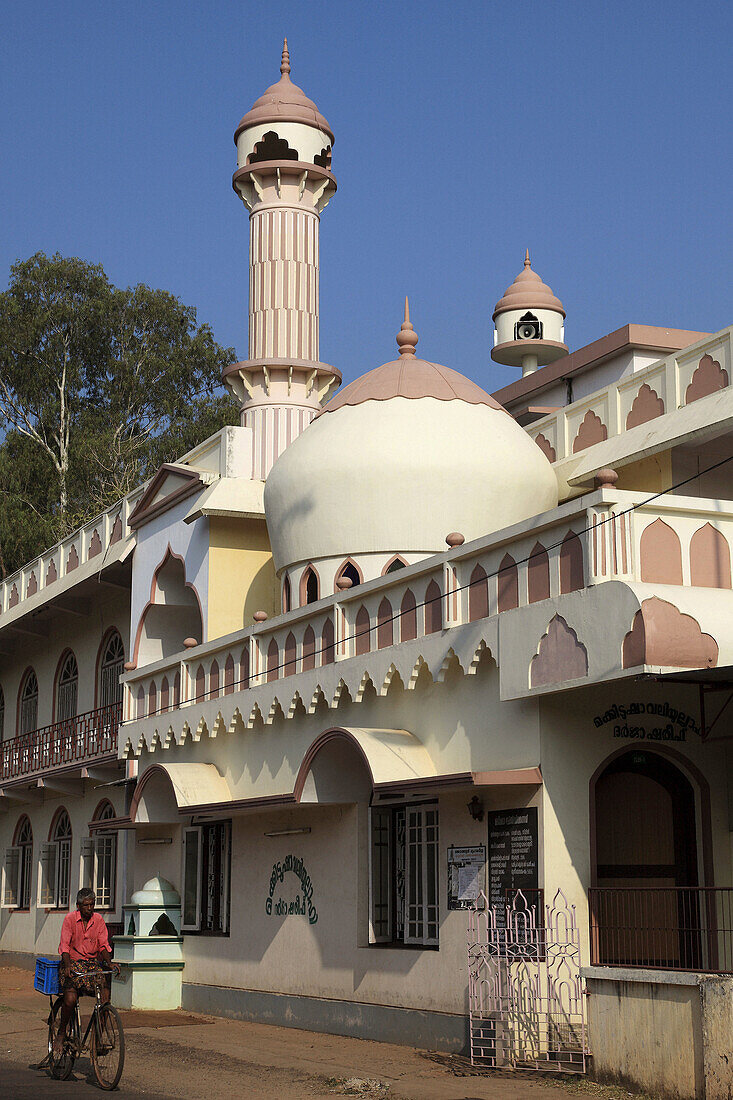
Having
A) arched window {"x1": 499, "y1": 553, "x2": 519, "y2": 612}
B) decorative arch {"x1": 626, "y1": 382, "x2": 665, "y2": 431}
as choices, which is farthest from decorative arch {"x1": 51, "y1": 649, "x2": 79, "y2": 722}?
arched window {"x1": 499, "y1": 553, "x2": 519, "y2": 612}

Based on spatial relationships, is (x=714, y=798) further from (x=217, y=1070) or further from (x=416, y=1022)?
(x=217, y=1070)

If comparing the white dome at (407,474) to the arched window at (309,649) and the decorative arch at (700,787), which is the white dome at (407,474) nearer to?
the arched window at (309,649)

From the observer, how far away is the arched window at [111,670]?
25828 millimetres

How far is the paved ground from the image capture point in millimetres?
10242

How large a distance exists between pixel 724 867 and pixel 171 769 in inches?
299

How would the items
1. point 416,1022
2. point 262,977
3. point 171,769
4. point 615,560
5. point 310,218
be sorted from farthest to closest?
point 310,218, point 171,769, point 262,977, point 416,1022, point 615,560

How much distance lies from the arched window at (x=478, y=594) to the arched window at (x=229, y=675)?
203 inches

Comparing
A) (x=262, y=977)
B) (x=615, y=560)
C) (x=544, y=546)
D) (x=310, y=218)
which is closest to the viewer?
(x=615, y=560)

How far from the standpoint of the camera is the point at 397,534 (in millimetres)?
15977

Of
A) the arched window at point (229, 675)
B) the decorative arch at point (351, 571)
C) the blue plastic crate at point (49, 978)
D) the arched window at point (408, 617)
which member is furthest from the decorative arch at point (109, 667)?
the blue plastic crate at point (49, 978)

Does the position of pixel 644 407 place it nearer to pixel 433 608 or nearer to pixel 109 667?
pixel 433 608

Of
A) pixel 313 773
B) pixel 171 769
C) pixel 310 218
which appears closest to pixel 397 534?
pixel 313 773

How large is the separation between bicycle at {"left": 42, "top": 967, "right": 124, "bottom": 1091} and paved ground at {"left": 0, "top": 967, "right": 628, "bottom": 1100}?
0.12m

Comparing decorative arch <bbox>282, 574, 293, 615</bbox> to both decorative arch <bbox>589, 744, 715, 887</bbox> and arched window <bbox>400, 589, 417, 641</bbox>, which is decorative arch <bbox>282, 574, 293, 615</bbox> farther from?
decorative arch <bbox>589, 744, 715, 887</bbox>
